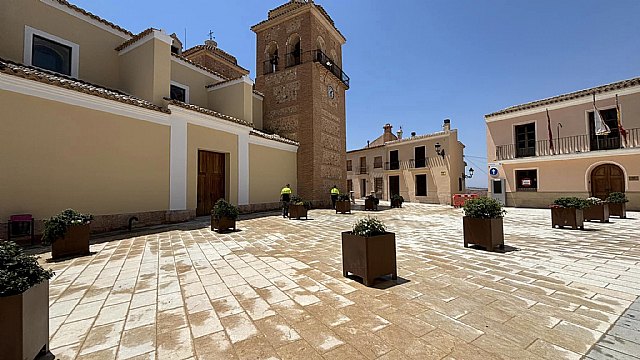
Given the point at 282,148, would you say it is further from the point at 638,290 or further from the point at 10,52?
the point at 638,290

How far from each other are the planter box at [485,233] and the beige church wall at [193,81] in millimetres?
13512

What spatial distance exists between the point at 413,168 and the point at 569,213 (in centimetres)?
1820

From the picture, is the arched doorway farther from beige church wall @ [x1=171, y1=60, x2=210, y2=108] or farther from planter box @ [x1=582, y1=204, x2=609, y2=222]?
beige church wall @ [x1=171, y1=60, x2=210, y2=108]

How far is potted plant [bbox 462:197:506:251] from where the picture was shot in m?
5.37

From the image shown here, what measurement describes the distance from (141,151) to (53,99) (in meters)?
2.41

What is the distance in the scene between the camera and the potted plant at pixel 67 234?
504 cm

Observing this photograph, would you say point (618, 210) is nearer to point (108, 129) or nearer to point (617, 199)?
point (617, 199)

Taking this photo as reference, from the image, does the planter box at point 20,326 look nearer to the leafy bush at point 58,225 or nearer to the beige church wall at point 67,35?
the leafy bush at point 58,225

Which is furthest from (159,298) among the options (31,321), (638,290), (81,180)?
(81,180)

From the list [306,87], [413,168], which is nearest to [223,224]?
[306,87]

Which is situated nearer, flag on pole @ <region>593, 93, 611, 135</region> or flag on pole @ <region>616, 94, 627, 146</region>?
flag on pole @ <region>593, 93, 611, 135</region>

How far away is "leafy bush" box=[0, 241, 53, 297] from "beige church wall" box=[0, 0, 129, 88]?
10714mm

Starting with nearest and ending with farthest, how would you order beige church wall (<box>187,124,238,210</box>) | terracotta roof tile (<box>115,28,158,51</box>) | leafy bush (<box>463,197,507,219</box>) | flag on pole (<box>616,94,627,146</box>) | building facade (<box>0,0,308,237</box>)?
leafy bush (<box>463,197,507,219</box>), building facade (<box>0,0,308,237</box>), terracotta roof tile (<box>115,28,158,51</box>), beige church wall (<box>187,124,238,210</box>), flag on pole (<box>616,94,627,146</box>)

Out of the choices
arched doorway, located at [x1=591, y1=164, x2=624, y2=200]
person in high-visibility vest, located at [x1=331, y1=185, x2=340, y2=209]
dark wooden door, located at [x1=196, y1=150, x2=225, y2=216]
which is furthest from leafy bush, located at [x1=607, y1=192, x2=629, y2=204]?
dark wooden door, located at [x1=196, y1=150, x2=225, y2=216]
